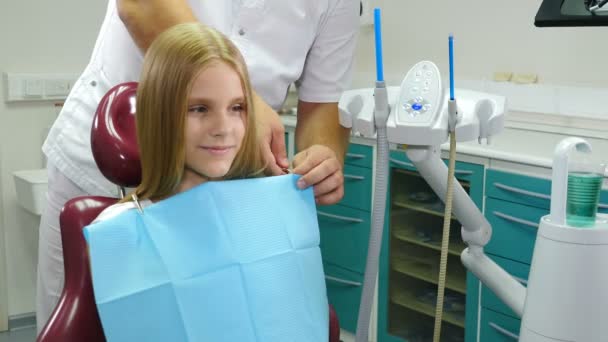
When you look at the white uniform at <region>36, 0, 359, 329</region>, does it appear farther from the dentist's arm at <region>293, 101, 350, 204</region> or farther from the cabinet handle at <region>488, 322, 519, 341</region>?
the cabinet handle at <region>488, 322, 519, 341</region>

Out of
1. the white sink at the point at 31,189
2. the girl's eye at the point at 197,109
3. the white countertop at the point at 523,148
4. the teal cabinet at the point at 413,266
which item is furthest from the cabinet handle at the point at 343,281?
the girl's eye at the point at 197,109

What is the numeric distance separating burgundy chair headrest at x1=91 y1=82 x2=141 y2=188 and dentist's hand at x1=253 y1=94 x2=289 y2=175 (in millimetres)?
236

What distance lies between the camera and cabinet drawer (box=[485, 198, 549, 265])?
274 cm

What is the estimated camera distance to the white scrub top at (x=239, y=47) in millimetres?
1766

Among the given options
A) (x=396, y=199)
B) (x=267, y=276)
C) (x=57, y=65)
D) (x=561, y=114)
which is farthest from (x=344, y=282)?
(x=267, y=276)

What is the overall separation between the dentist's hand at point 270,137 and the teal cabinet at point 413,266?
170 cm

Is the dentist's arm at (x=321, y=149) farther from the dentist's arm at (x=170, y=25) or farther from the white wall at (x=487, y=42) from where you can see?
the white wall at (x=487, y=42)

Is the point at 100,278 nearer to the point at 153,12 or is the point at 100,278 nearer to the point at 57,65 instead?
the point at 153,12

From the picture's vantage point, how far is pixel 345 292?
11.9 ft

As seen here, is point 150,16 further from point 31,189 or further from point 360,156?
point 31,189

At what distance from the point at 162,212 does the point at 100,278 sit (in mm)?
155

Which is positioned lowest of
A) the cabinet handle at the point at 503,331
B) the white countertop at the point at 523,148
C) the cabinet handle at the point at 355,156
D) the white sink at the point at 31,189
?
the cabinet handle at the point at 503,331

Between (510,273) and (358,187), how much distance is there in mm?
858

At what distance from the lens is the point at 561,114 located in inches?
126
